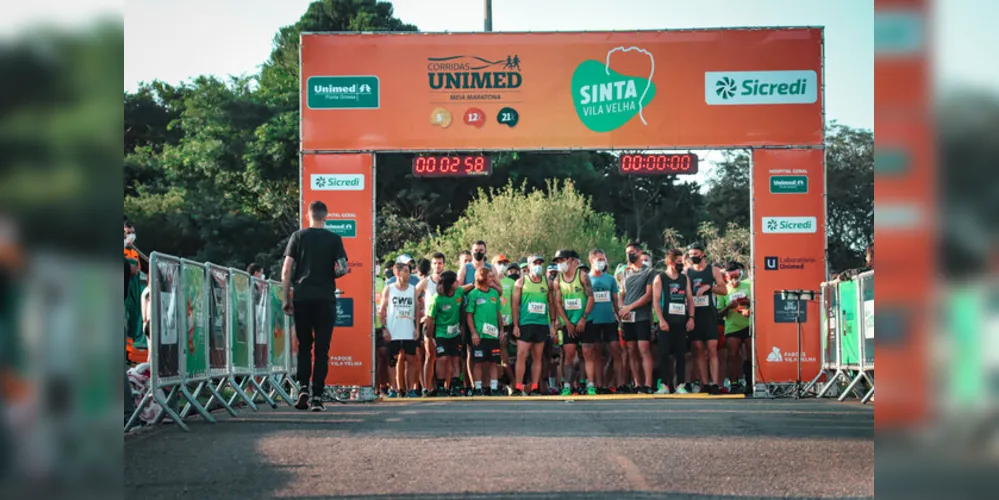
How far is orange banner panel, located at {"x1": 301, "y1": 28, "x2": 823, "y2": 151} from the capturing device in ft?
57.4

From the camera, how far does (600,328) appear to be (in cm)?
1781

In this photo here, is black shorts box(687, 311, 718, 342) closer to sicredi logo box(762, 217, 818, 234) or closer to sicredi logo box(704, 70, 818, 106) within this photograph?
sicredi logo box(762, 217, 818, 234)

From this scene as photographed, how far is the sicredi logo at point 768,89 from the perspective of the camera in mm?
17547

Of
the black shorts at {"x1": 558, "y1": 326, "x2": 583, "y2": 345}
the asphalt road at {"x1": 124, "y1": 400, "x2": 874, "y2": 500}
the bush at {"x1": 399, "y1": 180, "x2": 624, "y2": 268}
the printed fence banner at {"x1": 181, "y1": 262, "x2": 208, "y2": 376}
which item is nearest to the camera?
the asphalt road at {"x1": 124, "y1": 400, "x2": 874, "y2": 500}

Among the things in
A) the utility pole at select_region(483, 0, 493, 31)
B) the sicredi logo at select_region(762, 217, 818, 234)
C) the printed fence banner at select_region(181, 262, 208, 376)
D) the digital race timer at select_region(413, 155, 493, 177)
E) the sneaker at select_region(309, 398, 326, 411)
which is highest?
the utility pole at select_region(483, 0, 493, 31)

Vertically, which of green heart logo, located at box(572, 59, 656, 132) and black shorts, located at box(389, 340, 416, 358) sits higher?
green heart logo, located at box(572, 59, 656, 132)

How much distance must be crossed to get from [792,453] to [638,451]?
1.03 m

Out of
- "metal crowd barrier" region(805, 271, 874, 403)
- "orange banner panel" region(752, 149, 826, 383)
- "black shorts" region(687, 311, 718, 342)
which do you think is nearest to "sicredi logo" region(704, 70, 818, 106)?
"orange banner panel" region(752, 149, 826, 383)

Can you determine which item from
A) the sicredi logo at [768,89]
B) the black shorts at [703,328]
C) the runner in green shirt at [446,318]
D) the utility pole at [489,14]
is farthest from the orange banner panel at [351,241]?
the utility pole at [489,14]

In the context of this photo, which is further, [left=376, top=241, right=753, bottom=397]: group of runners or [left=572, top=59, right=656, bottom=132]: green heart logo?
[left=572, top=59, right=656, bottom=132]: green heart logo

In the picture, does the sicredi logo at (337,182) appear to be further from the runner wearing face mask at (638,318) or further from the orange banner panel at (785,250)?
the orange banner panel at (785,250)

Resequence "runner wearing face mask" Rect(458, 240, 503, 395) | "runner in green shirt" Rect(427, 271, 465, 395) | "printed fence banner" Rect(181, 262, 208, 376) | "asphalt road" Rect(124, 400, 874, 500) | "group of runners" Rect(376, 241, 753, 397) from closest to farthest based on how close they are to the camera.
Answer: "asphalt road" Rect(124, 400, 874, 500), "printed fence banner" Rect(181, 262, 208, 376), "runner in green shirt" Rect(427, 271, 465, 395), "group of runners" Rect(376, 241, 753, 397), "runner wearing face mask" Rect(458, 240, 503, 395)

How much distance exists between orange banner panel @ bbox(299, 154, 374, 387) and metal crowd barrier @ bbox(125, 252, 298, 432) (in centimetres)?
178

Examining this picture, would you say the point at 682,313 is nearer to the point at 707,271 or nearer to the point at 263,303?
the point at 707,271
